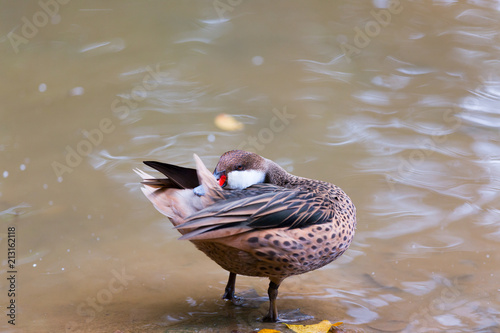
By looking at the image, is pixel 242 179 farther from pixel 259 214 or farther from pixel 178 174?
pixel 259 214

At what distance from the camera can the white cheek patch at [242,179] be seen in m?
3.90

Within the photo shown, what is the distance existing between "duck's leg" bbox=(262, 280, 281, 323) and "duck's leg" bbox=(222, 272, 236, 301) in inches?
13.5

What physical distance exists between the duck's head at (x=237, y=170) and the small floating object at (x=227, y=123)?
2.33 meters

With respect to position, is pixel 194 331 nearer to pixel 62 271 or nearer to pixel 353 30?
pixel 62 271

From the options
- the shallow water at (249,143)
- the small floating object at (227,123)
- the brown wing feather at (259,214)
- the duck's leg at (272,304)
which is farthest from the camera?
the small floating object at (227,123)

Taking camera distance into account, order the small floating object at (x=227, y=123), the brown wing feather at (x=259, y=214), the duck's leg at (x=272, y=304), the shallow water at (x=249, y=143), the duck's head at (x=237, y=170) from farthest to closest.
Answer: the small floating object at (x=227, y=123) → the shallow water at (x=249, y=143) → the duck's head at (x=237, y=170) → the duck's leg at (x=272, y=304) → the brown wing feather at (x=259, y=214)

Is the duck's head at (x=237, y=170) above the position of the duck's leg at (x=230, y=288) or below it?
above

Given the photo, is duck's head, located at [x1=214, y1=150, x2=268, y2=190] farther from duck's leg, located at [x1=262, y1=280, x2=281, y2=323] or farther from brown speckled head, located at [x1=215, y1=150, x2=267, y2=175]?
duck's leg, located at [x1=262, y1=280, x2=281, y2=323]

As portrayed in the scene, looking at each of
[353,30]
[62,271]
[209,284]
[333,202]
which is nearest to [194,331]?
[209,284]

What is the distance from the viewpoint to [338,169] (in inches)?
229

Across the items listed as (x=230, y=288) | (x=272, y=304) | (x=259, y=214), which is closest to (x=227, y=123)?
(x=230, y=288)

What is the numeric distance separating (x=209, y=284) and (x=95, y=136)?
257 centimetres

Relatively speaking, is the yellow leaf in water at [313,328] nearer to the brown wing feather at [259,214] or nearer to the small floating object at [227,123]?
the brown wing feather at [259,214]

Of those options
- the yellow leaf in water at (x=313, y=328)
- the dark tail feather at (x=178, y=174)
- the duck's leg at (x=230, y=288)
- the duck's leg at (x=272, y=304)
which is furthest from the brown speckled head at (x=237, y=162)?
the yellow leaf in water at (x=313, y=328)
